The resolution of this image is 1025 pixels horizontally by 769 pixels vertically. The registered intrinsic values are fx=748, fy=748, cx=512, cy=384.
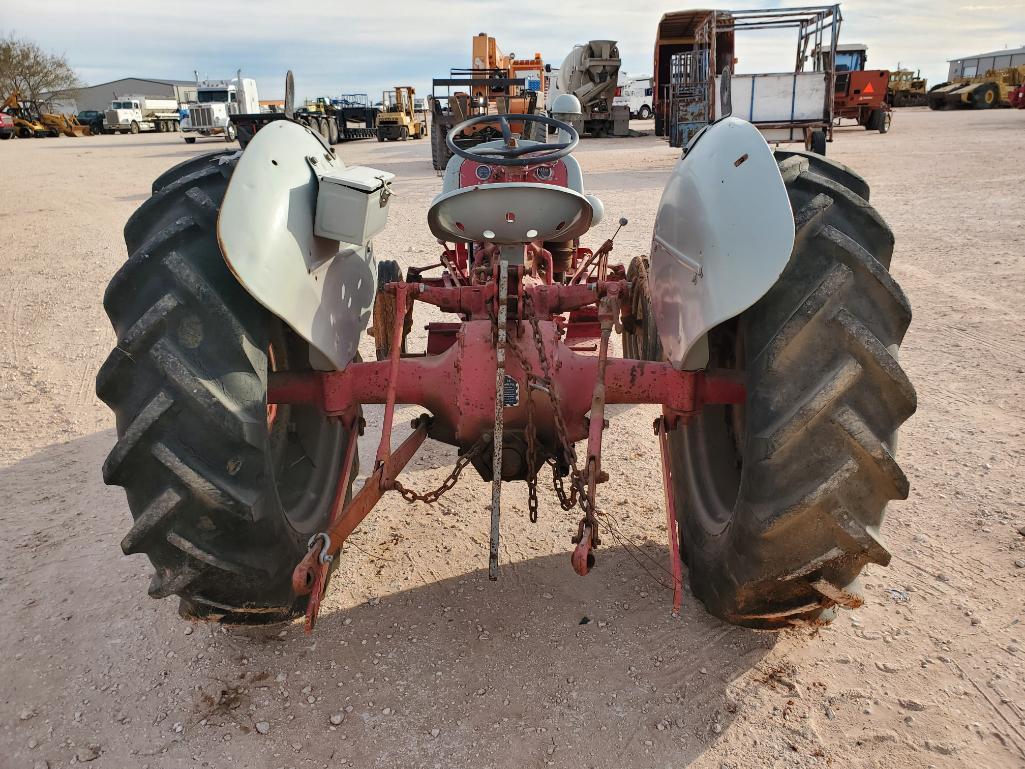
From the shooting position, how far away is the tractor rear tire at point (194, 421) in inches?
78.5

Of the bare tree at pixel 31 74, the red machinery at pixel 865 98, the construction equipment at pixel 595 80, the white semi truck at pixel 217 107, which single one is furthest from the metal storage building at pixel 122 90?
the red machinery at pixel 865 98

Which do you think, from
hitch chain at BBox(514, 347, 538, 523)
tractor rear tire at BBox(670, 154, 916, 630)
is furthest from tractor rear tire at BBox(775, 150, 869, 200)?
hitch chain at BBox(514, 347, 538, 523)

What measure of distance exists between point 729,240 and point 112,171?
21502mm

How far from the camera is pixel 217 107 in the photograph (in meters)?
31.6

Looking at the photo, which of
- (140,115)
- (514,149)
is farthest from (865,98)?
(140,115)

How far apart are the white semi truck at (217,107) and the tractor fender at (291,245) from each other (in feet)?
104

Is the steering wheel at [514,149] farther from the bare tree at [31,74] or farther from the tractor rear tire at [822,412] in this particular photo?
the bare tree at [31,74]

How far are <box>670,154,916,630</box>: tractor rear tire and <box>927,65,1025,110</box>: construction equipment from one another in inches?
1549

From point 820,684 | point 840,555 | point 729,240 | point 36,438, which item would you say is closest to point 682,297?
point 729,240

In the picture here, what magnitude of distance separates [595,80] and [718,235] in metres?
25.0

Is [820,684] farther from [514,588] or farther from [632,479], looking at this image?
[632,479]

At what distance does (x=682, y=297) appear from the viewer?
2379 millimetres

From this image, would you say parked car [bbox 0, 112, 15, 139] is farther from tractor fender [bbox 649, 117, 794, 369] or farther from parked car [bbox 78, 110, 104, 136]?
tractor fender [bbox 649, 117, 794, 369]

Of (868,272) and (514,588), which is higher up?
(868,272)
